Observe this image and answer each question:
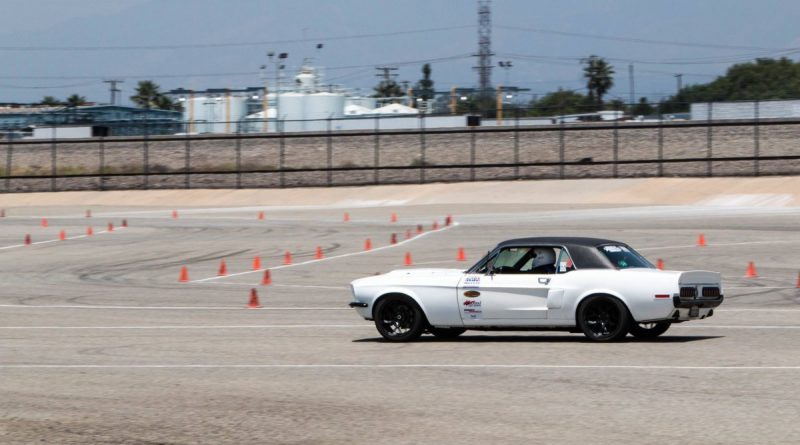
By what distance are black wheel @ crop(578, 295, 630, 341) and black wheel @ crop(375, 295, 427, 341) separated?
6.56 feet

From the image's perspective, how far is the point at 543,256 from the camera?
14.7m

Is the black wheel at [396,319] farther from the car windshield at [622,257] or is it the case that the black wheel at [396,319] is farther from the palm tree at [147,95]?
the palm tree at [147,95]

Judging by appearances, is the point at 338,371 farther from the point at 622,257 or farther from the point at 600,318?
the point at 622,257

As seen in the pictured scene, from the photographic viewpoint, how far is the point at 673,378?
11.3m

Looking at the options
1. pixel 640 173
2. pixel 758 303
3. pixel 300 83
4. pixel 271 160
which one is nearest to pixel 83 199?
pixel 271 160

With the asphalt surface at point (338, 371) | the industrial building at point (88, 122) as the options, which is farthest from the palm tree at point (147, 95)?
the asphalt surface at point (338, 371)

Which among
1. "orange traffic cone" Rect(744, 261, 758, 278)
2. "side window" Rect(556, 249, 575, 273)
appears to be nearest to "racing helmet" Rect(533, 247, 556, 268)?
Result: "side window" Rect(556, 249, 575, 273)

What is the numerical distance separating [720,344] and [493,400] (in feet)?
14.9

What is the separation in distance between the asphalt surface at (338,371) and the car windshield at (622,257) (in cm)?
90

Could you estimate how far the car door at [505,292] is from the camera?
1437 centimetres

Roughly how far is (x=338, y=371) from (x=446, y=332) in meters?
3.28

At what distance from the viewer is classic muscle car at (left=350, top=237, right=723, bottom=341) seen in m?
13.8

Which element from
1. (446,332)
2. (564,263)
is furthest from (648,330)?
(446,332)

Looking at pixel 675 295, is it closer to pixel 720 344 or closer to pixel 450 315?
pixel 720 344
